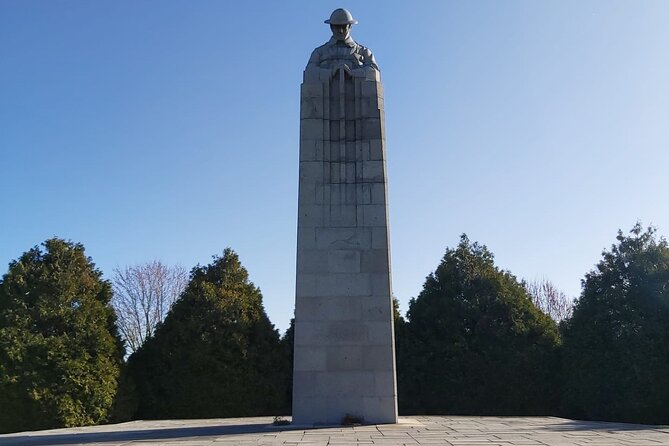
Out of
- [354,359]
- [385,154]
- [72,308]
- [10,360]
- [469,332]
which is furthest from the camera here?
[469,332]

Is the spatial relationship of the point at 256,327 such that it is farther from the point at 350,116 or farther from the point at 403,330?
the point at 350,116

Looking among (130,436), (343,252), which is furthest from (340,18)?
(130,436)

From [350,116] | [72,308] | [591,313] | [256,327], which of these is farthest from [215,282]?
[591,313]

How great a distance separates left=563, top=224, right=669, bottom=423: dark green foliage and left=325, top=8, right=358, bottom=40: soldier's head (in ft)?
38.5

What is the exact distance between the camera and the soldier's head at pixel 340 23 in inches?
590

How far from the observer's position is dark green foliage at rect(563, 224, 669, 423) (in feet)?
61.2

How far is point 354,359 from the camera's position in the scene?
1311cm

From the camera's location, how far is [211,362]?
2097 centimetres

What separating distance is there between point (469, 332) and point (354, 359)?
389 inches

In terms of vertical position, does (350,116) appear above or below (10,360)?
above

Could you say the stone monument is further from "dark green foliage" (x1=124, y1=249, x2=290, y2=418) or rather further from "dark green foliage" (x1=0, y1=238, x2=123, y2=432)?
"dark green foliage" (x1=0, y1=238, x2=123, y2=432)

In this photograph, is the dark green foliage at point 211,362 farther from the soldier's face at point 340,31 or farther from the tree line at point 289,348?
the soldier's face at point 340,31

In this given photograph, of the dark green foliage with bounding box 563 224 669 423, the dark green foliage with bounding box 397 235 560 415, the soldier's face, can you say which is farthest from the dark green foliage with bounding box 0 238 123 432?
the dark green foliage with bounding box 563 224 669 423

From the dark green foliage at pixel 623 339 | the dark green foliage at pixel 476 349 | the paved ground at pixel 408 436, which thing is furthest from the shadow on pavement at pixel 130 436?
the dark green foliage at pixel 623 339
